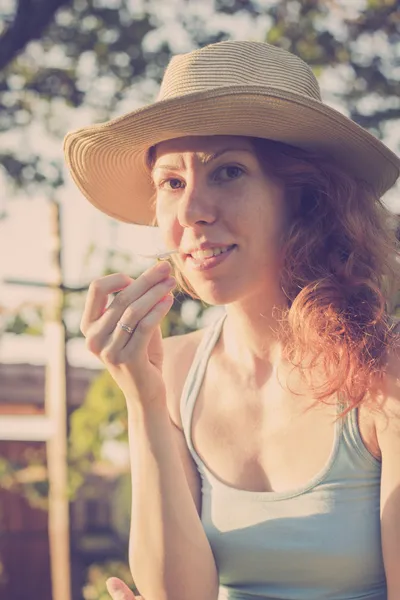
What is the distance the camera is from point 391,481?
2.47 meters

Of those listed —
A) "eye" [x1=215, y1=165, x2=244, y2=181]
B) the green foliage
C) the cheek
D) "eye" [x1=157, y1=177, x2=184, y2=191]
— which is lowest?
the green foliage

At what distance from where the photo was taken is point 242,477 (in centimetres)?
276

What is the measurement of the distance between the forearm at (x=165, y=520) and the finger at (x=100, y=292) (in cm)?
32

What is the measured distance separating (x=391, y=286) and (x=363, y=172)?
0.36 metres

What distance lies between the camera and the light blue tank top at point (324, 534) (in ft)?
8.39

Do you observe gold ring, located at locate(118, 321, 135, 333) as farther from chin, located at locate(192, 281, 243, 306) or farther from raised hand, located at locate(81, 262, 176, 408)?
chin, located at locate(192, 281, 243, 306)

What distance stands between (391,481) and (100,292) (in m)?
0.92

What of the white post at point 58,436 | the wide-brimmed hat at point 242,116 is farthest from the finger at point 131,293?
the white post at point 58,436

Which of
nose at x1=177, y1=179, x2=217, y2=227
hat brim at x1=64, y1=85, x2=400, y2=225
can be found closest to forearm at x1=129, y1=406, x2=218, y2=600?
nose at x1=177, y1=179, x2=217, y2=227

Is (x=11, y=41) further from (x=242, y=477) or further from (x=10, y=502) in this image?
(x=10, y=502)

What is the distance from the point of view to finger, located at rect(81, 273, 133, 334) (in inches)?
96.3

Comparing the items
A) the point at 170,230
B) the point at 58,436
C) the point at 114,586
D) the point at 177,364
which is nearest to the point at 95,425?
the point at 58,436

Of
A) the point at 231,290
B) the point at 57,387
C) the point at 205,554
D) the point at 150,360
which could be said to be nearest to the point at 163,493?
the point at 205,554

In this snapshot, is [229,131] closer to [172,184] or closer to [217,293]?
[172,184]
